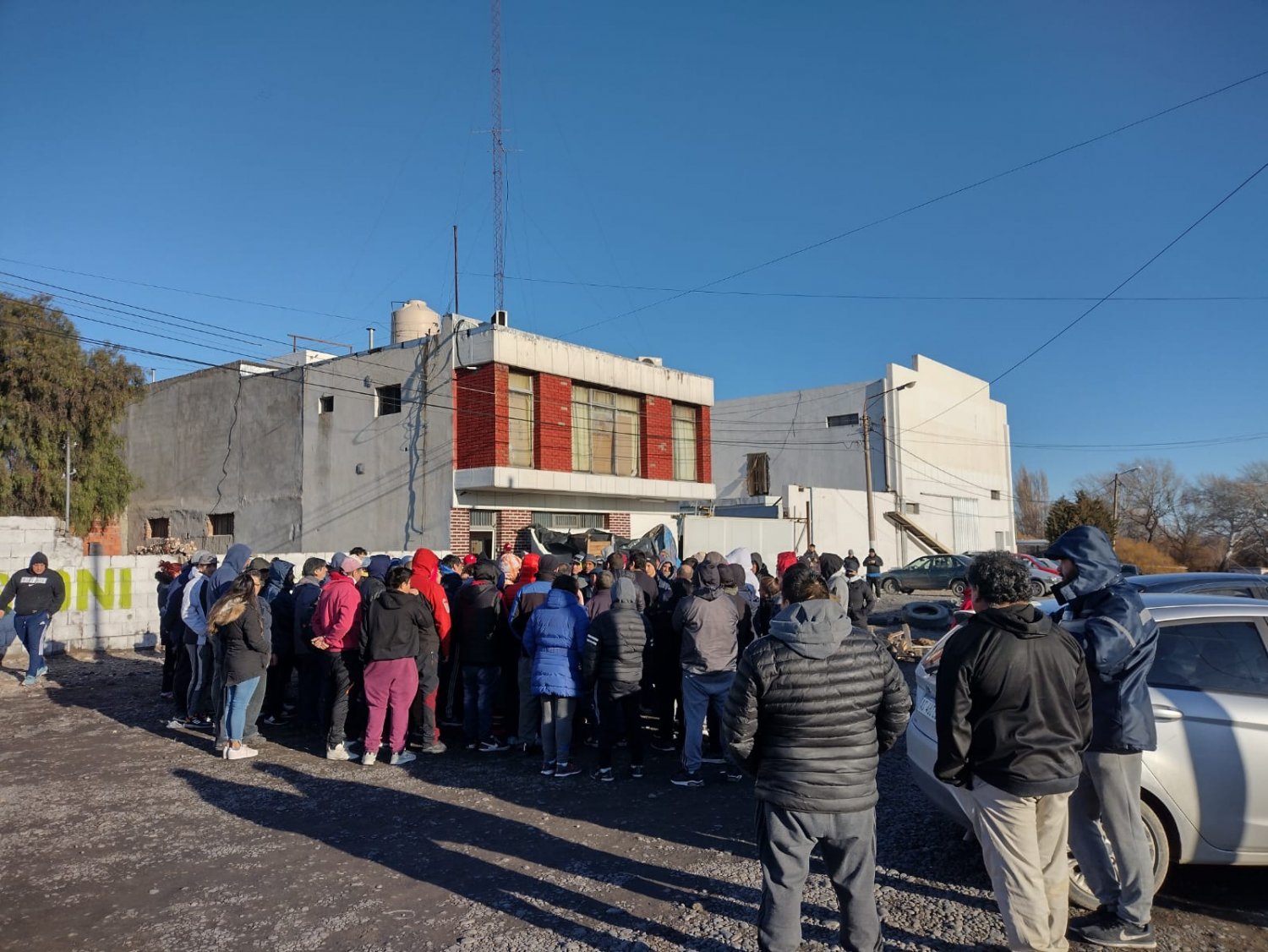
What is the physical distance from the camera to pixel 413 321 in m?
25.2

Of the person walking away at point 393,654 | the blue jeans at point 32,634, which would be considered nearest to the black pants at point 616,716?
the person walking away at point 393,654

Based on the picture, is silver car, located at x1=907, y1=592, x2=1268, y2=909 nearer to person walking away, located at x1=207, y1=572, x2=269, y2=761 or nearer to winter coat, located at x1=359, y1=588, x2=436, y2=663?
winter coat, located at x1=359, y1=588, x2=436, y2=663

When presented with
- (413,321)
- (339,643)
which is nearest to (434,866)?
(339,643)

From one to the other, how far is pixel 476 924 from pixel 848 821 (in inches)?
86.0

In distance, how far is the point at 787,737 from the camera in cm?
352

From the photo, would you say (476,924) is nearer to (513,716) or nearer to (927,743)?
(927,743)

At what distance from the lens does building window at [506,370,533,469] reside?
863 inches

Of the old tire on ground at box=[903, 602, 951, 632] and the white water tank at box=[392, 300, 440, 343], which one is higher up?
the white water tank at box=[392, 300, 440, 343]

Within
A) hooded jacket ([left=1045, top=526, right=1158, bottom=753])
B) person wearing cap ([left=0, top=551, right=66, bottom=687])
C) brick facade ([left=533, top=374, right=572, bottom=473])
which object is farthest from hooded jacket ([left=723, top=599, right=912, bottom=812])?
brick facade ([left=533, top=374, right=572, bottom=473])

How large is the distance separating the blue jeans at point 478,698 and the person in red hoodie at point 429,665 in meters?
0.31

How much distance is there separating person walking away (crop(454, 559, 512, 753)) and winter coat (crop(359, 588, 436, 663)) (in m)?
0.58

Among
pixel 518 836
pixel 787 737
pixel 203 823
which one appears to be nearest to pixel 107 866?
pixel 203 823

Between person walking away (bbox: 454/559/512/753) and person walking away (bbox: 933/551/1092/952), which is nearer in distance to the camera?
person walking away (bbox: 933/551/1092/952)

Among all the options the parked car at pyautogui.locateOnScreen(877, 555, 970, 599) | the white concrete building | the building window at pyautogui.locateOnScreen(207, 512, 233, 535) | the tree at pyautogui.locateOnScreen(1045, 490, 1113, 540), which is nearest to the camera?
the building window at pyautogui.locateOnScreen(207, 512, 233, 535)
